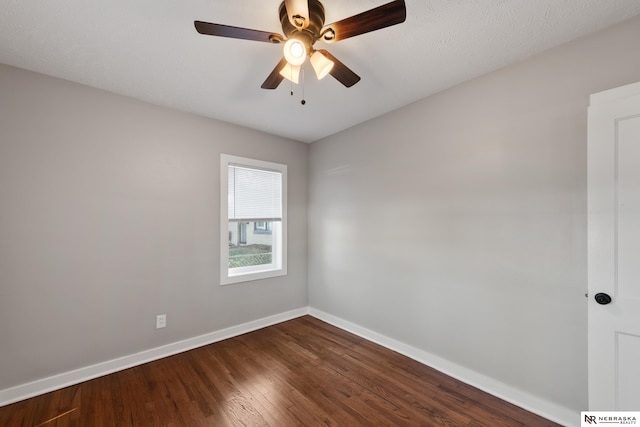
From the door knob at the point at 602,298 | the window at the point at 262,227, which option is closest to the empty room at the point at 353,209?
the door knob at the point at 602,298

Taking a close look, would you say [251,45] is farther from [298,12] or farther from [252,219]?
[252,219]

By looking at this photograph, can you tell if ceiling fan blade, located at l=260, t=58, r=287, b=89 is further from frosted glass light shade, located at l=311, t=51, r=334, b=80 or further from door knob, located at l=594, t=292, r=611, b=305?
door knob, located at l=594, t=292, r=611, b=305

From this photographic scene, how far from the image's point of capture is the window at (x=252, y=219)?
3.10 metres

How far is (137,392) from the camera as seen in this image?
2092 millimetres

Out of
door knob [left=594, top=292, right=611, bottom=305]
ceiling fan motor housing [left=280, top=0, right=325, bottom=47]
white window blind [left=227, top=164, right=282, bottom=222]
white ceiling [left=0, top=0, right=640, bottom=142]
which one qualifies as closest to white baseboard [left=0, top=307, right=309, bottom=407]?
white window blind [left=227, top=164, right=282, bottom=222]

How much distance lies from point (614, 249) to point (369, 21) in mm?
1864

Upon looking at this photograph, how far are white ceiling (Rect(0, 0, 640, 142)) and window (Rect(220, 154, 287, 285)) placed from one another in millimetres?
943

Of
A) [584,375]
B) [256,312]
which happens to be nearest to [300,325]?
[256,312]

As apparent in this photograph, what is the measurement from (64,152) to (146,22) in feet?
4.74

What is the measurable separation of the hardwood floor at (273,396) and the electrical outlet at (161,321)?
13.0 inches

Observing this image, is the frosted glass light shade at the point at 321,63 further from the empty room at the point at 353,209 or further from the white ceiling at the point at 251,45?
the white ceiling at the point at 251,45

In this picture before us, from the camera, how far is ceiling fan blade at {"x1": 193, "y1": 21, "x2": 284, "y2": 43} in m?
1.28

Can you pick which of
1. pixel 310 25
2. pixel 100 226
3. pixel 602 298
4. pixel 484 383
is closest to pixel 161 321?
pixel 100 226

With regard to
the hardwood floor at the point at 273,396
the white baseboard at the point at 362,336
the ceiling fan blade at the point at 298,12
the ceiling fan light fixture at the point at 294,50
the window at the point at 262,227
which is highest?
the ceiling fan blade at the point at 298,12
